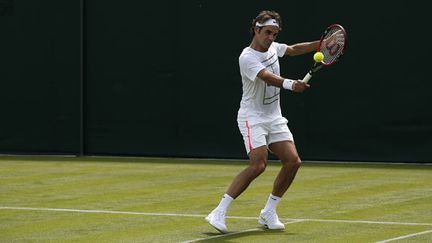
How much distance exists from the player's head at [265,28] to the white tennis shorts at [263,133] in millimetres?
645

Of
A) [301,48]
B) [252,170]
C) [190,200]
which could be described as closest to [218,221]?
[252,170]

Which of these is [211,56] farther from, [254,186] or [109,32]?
[254,186]

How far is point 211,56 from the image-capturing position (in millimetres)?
17812

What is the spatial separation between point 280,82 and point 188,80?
9.14 metres

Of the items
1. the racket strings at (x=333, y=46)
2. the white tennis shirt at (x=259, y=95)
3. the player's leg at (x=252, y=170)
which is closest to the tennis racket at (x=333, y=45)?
the racket strings at (x=333, y=46)

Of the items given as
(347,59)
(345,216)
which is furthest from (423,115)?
(345,216)

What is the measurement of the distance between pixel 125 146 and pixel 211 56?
2.15 metres

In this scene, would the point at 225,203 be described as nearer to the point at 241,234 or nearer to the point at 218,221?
the point at 218,221

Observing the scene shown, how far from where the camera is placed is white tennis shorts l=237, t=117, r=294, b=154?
30.5ft

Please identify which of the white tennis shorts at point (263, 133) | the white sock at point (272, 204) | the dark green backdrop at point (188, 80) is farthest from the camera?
the dark green backdrop at point (188, 80)

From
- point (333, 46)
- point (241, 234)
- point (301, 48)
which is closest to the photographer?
point (241, 234)

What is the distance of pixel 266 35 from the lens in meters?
9.27

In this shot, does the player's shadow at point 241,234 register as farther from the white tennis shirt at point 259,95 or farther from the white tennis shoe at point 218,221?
the white tennis shirt at point 259,95

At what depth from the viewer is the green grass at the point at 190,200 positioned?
30.0ft
